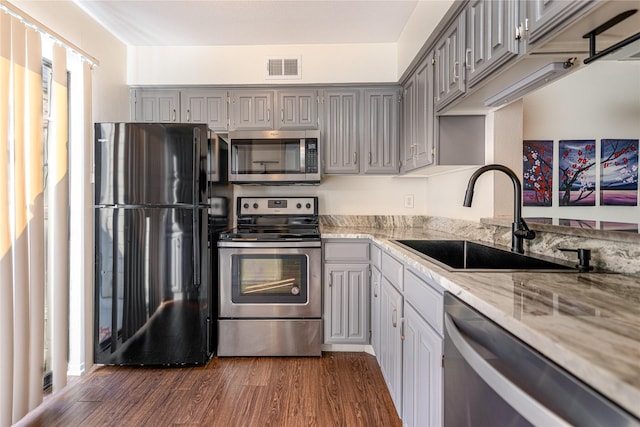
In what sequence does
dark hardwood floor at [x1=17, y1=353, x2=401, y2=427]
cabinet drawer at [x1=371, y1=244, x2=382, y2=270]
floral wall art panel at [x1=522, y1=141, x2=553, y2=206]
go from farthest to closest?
cabinet drawer at [x1=371, y1=244, x2=382, y2=270]
dark hardwood floor at [x1=17, y1=353, x2=401, y2=427]
floral wall art panel at [x1=522, y1=141, x2=553, y2=206]

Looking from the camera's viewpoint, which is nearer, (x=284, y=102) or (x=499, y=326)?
(x=499, y=326)

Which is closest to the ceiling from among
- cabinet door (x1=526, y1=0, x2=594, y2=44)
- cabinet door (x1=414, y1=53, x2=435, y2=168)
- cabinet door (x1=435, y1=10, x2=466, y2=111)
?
cabinet door (x1=414, y1=53, x2=435, y2=168)

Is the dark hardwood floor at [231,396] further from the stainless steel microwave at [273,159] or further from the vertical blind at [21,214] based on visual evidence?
the stainless steel microwave at [273,159]

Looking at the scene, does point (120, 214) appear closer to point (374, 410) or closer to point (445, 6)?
point (374, 410)

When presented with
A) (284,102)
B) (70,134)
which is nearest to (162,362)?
(70,134)

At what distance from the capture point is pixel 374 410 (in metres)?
1.75

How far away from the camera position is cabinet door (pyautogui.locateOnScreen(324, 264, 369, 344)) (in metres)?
2.37

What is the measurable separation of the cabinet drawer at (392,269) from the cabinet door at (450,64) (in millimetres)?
904

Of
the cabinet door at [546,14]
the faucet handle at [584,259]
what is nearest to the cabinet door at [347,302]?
the faucet handle at [584,259]

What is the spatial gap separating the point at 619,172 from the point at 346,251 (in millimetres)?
1570

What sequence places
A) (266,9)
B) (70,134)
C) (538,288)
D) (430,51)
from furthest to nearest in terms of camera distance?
1. (266,9)
2. (70,134)
3. (430,51)
4. (538,288)

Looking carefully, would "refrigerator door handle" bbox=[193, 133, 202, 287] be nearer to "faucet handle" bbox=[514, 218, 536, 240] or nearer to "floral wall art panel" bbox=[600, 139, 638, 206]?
"faucet handle" bbox=[514, 218, 536, 240]

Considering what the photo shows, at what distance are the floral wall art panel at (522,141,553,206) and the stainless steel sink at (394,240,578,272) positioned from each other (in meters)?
0.33

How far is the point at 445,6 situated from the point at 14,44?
2.21 m
